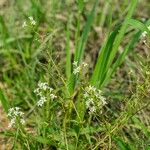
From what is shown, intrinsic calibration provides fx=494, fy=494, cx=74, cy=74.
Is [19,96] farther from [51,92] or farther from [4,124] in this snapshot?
[51,92]

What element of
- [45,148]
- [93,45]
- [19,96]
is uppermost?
[93,45]

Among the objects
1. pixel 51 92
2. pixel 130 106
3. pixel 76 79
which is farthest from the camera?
pixel 76 79

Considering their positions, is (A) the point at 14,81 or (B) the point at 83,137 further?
(A) the point at 14,81

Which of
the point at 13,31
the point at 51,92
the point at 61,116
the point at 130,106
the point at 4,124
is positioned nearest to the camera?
the point at 130,106

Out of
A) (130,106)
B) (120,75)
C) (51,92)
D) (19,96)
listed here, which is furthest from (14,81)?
(130,106)

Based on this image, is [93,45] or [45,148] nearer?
[45,148]

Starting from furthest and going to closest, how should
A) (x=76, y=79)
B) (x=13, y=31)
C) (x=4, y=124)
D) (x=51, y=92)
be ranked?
(x=13, y=31)
(x=4, y=124)
(x=76, y=79)
(x=51, y=92)

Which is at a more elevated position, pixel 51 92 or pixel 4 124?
pixel 51 92

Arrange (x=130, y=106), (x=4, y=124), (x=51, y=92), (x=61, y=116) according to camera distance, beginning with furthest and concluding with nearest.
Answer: (x=4, y=124)
(x=61, y=116)
(x=51, y=92)
(x=130, y=106)

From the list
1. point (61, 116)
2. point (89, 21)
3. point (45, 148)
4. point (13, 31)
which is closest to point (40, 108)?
point (61, 116)

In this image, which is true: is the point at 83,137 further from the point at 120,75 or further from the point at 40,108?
the point at 120,75
